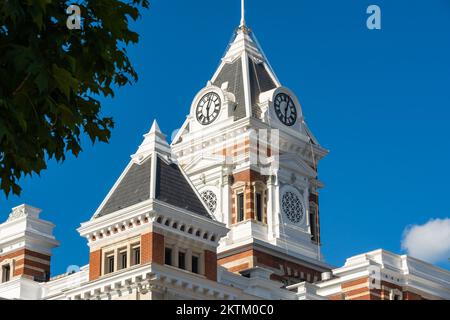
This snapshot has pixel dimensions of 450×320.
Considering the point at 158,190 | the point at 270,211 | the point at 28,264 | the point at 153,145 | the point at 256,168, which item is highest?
the point at 256,168

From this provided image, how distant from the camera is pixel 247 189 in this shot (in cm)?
7175

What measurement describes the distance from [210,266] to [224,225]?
92.5 inches

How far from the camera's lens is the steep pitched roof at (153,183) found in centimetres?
5319

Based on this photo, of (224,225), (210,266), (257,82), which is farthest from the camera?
(257,82)

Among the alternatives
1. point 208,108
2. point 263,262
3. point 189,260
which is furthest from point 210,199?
point 189,260

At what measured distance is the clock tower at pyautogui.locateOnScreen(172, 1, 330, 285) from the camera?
7025 centimetres

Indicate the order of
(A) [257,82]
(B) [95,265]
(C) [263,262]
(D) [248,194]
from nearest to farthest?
(B) [95,265] < (C) [263,262] < (D) [248,194] < (A) [257,82]

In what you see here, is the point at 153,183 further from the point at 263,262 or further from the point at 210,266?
the point at 263,262

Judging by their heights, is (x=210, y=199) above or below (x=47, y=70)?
above

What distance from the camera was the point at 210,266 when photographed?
53.2m

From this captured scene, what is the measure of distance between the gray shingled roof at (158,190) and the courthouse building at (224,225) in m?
0.08
